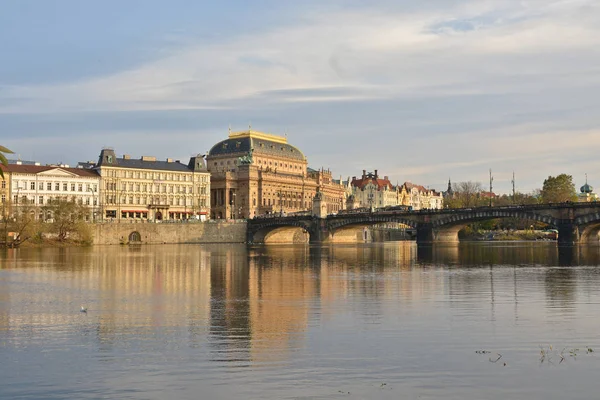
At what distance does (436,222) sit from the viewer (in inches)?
4897

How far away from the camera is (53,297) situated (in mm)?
37875

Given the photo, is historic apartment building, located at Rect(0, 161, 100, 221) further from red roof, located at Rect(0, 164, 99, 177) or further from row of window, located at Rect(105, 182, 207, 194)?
row of window, located at Rect(105, 182, 207, 194)

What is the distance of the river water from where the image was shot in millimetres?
18203

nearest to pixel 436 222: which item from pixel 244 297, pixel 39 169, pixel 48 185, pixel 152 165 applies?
pixel 152 165

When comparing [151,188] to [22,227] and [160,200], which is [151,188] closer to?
[160,200]

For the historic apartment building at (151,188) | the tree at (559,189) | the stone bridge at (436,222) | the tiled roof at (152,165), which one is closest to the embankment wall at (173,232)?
the stone bridge at (436,222)

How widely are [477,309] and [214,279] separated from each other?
21.5 meters

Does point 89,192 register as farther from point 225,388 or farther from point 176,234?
point 225,388

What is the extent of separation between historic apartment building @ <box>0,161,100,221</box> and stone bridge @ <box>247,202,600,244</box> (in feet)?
103

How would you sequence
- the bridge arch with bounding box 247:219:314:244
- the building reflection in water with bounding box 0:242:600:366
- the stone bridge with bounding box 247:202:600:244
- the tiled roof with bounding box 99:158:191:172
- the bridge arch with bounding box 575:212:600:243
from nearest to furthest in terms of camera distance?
1. the building reflection in water with bounding box 0:242:600:366
2. the bridge arch with bounding box 575:212:600:243
3. the stone bridge with bounding box 247:202:600:244
4. the bridge arch with bounding box 247:219:314:244
5. the tiled roof with bounding box 99:158:191:172

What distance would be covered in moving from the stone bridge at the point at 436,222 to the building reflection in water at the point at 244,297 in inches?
1915

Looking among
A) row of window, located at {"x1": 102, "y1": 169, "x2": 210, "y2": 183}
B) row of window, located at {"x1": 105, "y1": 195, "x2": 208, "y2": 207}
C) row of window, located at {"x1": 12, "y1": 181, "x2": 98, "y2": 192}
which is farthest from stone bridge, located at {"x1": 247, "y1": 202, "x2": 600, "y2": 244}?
row of window, located at {"x1": 12, "y1": 181, "x2": 98, "y2": 192}

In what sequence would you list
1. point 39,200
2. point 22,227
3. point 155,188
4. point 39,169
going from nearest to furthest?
point 22,227, point 39,200, point 39,169, point 155,188

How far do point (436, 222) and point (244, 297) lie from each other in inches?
3555
